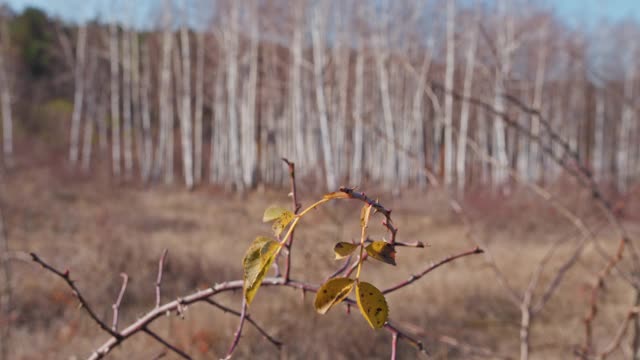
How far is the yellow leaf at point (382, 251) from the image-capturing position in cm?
37

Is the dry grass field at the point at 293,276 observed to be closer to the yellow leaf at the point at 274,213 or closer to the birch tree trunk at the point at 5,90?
the yellow leaf at the point at 274,213

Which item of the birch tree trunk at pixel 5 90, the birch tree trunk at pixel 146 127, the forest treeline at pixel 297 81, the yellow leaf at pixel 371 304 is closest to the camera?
the yellow leaf at pixel 371 304

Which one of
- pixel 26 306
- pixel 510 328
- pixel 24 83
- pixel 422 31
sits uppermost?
pixel 422 31

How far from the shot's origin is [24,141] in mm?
18297

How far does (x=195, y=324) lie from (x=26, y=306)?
1.75m

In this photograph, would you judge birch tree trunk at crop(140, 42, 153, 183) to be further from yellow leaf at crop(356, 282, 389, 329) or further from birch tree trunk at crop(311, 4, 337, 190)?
yellow leaf at crop(356, 282, 389, 329)

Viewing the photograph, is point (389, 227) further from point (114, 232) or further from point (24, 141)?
point (24, 141)

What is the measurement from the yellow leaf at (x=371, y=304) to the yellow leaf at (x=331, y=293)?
0.01 m

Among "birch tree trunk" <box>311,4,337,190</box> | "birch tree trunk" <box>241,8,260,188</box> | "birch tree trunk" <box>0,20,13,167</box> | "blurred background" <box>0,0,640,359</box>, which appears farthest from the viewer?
"birch tree trunk" <box>0,20,13,167</box>

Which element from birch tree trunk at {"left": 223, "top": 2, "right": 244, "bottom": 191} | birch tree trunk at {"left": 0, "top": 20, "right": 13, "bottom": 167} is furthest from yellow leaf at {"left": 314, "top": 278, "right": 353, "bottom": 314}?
birch tree trunk at {"left": 0, "top": 20, "right": 13, "bottom": 167}

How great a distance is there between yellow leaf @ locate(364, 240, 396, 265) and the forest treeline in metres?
11.2

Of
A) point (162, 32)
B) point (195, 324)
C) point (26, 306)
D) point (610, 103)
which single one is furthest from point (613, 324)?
point (610, 103)

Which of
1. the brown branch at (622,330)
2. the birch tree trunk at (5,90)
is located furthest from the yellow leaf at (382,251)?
the birch tree trunk at (5,90)

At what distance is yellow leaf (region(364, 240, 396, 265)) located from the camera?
0.37 metres
